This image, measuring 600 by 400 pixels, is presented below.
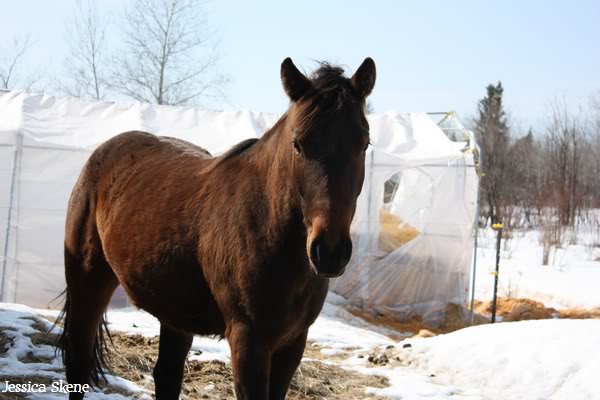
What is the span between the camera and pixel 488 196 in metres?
24.4

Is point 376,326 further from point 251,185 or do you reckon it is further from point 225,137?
point 251,185

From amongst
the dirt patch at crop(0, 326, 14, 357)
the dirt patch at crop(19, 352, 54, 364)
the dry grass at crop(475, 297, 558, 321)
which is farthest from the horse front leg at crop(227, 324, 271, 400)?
the dry grass at crop(475, 297, 558, 321)

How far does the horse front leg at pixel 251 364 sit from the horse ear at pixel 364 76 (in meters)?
1.11

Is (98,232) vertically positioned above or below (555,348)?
above

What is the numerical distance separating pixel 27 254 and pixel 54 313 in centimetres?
219

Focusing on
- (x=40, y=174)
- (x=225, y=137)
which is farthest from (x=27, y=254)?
(x=225, y=137)

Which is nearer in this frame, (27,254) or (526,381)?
(526,381)

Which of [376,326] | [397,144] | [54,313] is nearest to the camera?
[54,313]

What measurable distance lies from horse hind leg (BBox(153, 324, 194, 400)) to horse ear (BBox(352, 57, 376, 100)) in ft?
6.06

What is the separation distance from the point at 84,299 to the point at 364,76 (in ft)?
7.33

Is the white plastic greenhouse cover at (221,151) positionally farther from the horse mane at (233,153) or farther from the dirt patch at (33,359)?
the horse mane at (233,153)

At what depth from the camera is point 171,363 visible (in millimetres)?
3543

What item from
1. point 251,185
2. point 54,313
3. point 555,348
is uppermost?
point 251,185

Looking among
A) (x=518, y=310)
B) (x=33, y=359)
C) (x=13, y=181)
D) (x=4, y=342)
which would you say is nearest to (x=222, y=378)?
(x=33, y=359)
